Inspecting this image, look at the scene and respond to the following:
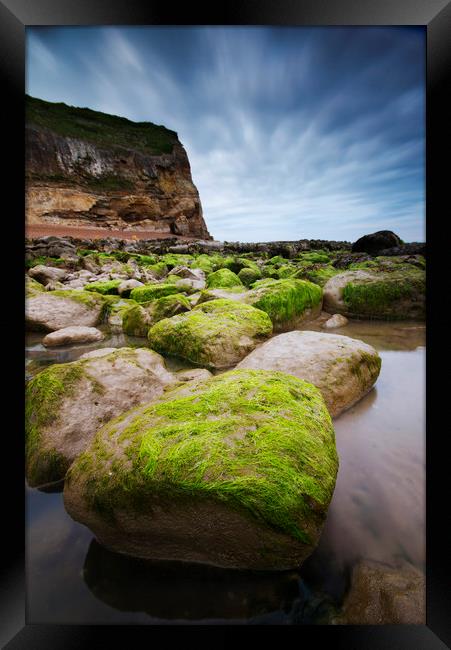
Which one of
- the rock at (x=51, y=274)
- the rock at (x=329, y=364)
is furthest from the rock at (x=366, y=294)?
the rock at (x=51, y=274)

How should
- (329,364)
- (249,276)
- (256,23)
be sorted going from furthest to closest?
(249,276) → (329,364) → (256,23)

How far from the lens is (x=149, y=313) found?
5.34 metres

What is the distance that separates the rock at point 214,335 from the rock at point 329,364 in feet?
2.01

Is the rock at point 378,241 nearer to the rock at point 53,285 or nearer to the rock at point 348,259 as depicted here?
the rock at point 348,259

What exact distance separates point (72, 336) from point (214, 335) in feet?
8.38

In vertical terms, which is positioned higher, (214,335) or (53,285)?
(53,285)

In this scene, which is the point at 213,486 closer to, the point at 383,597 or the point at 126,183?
the point at 383,597

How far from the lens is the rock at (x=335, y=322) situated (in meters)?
5.25

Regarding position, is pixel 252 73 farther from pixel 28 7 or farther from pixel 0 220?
pixel 0 220

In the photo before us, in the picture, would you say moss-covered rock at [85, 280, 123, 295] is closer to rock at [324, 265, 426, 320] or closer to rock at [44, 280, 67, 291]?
rock at [44, 280, 67, 291]

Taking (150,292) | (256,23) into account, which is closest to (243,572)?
(256,23)

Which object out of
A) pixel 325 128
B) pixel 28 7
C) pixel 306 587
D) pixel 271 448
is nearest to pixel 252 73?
pixel 325 128

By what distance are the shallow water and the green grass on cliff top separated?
2.57m

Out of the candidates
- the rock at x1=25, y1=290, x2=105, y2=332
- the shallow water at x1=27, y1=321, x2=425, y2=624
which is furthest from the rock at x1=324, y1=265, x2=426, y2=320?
the rock at x1=25, y1=290, x2=105, y2=332
